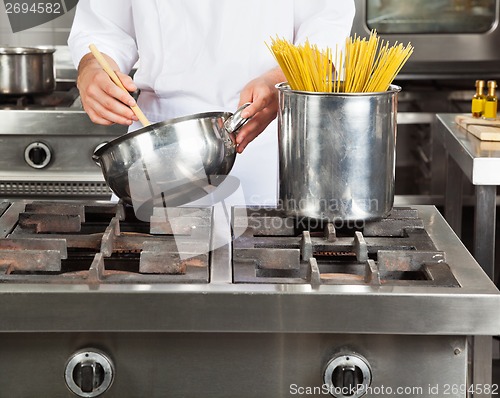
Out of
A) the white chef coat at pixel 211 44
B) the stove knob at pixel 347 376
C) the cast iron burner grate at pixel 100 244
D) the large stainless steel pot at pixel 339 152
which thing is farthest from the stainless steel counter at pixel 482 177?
the stove knob at pixel 347 376

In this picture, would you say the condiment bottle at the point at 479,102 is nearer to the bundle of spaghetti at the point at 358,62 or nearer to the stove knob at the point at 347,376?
the bundle of spaghetti at the point at 358,62

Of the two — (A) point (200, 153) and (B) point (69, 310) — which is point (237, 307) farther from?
(A) point (200, 153)

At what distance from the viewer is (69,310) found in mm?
1198

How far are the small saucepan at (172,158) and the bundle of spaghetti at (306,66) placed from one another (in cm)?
13

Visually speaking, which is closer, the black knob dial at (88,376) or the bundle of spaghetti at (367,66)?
the black knob dial at (88,376)

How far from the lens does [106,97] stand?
5.43 ft

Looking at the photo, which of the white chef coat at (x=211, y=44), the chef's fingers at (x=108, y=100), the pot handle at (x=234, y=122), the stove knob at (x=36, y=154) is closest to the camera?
the pot handle at (x=234, y=122)

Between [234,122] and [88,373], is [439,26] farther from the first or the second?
[88,373]

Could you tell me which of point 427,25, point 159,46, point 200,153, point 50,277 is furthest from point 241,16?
point 427,25

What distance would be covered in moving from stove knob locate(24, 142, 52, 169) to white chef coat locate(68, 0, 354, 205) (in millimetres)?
626

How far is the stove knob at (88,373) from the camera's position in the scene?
1237 mm

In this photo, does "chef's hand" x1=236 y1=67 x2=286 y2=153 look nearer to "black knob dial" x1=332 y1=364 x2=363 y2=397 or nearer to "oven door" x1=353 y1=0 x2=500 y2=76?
"black knob dial" x1=332 y1=364 x2=363 y2=397

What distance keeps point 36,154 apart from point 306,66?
4.82ft

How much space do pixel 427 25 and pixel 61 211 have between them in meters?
1.97
